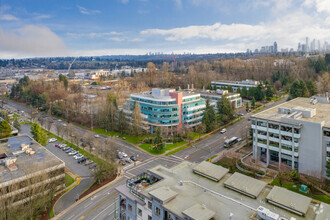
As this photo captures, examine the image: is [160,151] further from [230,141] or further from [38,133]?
[38,133]

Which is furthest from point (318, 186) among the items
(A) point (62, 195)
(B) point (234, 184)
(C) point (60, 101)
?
(C) point (60, 101)

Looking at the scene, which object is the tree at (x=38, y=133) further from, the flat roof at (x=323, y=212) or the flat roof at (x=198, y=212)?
the flat roof at (x=323, y=212)

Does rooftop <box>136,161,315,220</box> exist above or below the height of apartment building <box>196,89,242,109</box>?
below

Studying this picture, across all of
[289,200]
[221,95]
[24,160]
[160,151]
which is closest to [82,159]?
[24,160]

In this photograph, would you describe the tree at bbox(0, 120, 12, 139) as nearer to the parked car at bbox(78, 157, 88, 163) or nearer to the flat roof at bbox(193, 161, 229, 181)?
the parked car at bbox(78, 157, 88, 163)

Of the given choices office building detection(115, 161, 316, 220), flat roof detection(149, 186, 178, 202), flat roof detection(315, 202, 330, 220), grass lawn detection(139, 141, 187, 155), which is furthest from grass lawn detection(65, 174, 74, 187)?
flat roof detection(315, 202, 330, 220)

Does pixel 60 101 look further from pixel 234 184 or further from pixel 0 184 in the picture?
pixel 234 184
